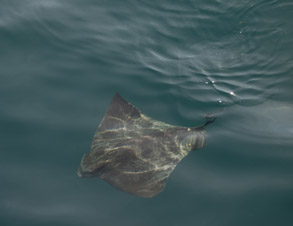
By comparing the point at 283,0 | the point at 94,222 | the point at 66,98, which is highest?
the point at 283,0

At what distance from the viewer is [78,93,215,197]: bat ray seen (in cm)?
515

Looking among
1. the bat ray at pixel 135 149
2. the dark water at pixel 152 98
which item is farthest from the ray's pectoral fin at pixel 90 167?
the dark water at pixel 152 98

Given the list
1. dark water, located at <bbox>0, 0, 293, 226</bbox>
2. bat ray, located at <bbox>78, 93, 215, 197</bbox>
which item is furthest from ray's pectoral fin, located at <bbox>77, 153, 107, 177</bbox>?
dark water, located at <bbox>0, 0, 293, 226</bbox>

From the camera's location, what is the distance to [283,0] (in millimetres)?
9883

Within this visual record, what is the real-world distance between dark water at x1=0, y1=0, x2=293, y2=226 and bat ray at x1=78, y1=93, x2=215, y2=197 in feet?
0.72

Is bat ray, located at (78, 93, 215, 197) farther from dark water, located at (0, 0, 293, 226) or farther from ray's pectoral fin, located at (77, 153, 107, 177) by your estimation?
dark water, located at (0, 0, 293, 226)

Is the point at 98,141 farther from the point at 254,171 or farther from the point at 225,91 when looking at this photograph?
the point at 225,91

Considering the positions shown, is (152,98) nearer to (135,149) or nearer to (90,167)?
(135,149)

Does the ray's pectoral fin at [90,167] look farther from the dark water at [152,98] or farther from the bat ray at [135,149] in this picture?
the dark water at [152,98]

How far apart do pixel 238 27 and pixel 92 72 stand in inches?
206

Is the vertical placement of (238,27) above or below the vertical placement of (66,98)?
above

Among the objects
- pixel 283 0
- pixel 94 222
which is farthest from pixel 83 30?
pixel 283 0

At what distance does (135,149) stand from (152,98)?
5.74 feet

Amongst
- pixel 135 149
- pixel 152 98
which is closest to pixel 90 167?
pixel 135 149
